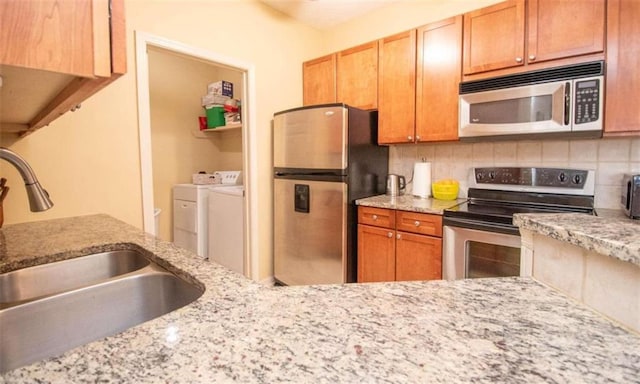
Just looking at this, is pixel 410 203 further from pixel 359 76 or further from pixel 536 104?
pixel 359 76

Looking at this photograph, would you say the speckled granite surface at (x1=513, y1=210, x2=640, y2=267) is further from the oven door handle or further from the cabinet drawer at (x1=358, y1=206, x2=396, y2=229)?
the cabinet drawer at (x1=358, y1=206, x2=396, y2=229)

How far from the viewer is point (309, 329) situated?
510 mm

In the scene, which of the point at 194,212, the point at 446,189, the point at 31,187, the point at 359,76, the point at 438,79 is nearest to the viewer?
the point at 31,187

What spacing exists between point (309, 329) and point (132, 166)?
196 centimetres

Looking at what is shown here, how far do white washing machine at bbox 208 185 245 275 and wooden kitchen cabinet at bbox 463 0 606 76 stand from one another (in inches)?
85.1

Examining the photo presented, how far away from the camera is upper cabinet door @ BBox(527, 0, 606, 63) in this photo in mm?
1688

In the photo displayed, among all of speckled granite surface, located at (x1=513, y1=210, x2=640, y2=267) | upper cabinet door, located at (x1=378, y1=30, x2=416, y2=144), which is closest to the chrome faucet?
speckled granite surface, located at (x1=513, y1=210, x2=640, y2=267)

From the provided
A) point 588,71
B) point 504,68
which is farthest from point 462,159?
point 588,71

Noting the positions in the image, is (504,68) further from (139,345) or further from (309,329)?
(139,345)

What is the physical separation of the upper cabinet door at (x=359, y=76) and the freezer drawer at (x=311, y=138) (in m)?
0.44

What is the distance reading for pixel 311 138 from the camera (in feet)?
8.17

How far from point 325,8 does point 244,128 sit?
1.34 metres

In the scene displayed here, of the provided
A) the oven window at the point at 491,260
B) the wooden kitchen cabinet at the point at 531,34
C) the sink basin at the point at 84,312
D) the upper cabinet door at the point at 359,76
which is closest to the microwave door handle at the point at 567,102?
the wooden kitchen cabinet at the point at 531,34

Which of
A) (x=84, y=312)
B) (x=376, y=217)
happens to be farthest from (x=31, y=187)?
(x=376, y=217)
